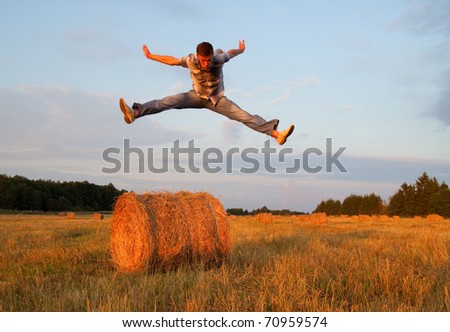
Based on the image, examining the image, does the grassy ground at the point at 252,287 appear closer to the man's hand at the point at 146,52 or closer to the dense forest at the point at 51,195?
the man's hand at the point at 146,52

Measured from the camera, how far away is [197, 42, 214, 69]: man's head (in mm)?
7688

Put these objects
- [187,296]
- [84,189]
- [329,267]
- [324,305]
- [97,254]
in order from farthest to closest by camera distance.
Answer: [84,189]
[97,254]
[329,267]
[187,296]
[324,305]

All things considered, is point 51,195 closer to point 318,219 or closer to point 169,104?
point 318,219

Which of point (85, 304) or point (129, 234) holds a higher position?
point (129, 234)

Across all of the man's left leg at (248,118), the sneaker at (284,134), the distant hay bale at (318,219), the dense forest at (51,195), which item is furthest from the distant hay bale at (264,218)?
the dense forest at (51,195)

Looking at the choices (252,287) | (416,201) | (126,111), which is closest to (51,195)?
(416,201)

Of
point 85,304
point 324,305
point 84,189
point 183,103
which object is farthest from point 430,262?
point 84,189

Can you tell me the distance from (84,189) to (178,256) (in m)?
86.0

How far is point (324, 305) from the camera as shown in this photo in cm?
571

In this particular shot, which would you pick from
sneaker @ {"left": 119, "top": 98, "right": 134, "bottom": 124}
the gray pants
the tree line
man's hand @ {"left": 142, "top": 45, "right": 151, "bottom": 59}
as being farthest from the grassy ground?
the tree line

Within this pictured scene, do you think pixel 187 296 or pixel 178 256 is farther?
pixel 178 256

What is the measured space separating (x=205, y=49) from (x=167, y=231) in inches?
144

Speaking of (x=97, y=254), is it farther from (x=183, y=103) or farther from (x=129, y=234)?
(x=183, y=103)

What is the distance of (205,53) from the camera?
7719 millimetres
